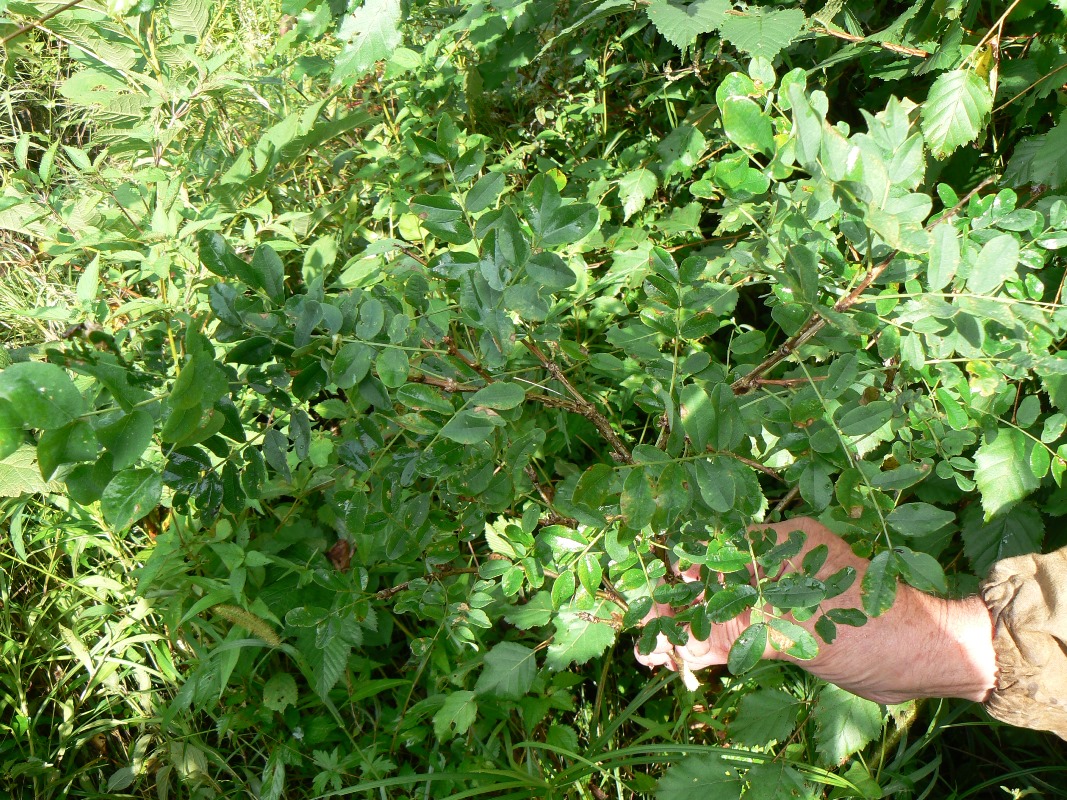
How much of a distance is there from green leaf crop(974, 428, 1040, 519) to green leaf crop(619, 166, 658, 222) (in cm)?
100

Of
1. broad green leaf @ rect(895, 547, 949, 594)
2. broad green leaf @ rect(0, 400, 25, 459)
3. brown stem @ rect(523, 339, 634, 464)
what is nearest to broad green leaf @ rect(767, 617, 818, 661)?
broad green leaf @ rect(895, 547, 949, 594)

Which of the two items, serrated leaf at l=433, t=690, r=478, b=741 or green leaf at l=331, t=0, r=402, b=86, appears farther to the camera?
serrated leaf at l=433, t=690, r=478, b=741

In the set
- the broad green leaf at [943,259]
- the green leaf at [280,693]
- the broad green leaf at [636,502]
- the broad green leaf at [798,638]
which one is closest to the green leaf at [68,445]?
the broad green leaf at [636,502]

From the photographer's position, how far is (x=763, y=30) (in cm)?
135

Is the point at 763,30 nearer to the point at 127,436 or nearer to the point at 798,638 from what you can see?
the point at 798,638

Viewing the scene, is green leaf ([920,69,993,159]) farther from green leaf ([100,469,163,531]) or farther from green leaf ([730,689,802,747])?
green leaf ([100,469,163,531])

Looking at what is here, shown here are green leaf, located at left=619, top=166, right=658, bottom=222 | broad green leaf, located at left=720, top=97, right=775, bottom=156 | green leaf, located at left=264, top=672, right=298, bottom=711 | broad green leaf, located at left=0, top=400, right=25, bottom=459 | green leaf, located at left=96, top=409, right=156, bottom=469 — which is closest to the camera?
broad green leaf, located at left=0, top=400, right=25, bottom=459

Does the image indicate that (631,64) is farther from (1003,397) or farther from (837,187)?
(837,187)

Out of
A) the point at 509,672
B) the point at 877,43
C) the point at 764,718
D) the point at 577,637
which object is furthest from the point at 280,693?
the point at 877,43

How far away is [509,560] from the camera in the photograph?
116 centimetres

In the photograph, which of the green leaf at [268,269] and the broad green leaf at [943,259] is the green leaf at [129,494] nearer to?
the green leaf at [268,269]

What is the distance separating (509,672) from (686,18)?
1225mm

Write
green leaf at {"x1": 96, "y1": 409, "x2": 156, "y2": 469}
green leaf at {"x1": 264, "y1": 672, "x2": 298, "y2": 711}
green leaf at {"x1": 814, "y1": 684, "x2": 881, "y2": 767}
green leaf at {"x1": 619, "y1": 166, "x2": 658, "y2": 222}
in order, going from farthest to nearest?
green leaf at {"x1": 619, "y1": 166, "x2": 658, "y2": 222}
green leaf at {"x1": 264, "y1": 672, "x2": 298, "y2": 711}
green leaf at {"x1": 814, "y1": 684, "x2": 881, "y2": 767}
green leaf at {"x1": 96, "y1": 409, "x2": 156, "y2": 469}

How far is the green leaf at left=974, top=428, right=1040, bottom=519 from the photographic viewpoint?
1129 mm
